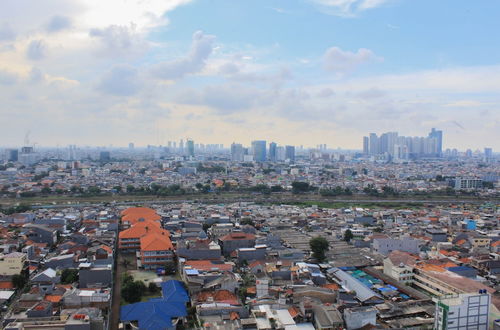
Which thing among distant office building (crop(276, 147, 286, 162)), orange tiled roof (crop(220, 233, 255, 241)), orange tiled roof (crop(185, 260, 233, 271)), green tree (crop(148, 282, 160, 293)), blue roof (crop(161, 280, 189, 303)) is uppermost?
distant office building (crop(276, 147, 286, 162))

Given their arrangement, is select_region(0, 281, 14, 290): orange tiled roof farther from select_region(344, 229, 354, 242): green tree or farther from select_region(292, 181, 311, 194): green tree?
select_region(292, 181, 311, 194): green tree

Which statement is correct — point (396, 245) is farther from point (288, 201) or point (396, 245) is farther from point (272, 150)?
point (272, 150)

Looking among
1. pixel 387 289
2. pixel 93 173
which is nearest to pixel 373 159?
pixel 93 173

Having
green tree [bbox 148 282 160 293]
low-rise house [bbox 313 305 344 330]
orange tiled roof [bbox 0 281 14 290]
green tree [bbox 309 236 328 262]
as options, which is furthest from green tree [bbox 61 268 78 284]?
green tree [bbox 309 236 328 262]

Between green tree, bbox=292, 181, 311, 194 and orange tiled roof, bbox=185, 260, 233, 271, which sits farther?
green tree, bbox=292, 181, 311, 194

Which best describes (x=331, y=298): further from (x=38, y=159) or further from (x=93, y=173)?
(x=38, y=159)
